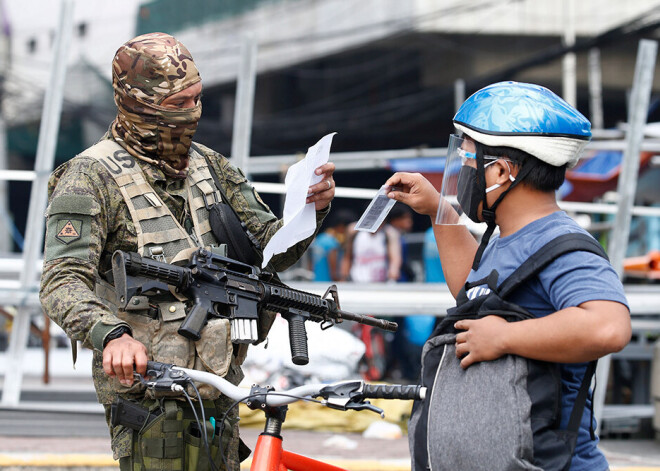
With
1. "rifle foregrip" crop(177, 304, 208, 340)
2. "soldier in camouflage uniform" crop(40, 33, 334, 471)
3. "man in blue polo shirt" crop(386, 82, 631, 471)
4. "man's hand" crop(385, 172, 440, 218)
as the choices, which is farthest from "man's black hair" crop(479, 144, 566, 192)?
"rifle foregrip" crop(177, 304, 208, 340)

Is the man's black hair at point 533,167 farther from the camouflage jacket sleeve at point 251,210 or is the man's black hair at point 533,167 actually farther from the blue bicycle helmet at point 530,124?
the camouflage jacket sleeve at point 251,210

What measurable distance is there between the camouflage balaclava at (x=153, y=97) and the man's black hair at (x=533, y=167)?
1116 millimetres

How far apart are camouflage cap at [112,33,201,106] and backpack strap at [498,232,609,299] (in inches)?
52.3

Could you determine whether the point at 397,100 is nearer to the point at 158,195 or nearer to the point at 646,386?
the point at 646,386

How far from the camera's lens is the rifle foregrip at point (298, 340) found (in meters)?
2.68

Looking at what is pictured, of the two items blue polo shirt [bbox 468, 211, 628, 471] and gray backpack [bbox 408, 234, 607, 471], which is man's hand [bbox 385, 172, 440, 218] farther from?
gray backpack [bbox 408, 234, 607, 471]

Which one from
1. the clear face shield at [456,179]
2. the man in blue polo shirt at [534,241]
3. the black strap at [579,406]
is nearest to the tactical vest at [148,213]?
the clear face shield at [456,179]

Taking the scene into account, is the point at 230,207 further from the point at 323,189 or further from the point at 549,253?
the point at 549,253

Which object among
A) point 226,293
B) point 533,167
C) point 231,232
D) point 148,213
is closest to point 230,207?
point 231,232

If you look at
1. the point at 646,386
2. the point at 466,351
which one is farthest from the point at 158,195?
the point at 646,386

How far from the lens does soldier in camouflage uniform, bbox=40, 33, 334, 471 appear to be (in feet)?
8.57

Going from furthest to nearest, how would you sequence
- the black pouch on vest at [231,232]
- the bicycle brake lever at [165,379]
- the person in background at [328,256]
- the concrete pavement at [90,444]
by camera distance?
the person in background at [328,256] < the concrete pavement at [90,444] < the black pouch on vest at [231,232] < the bicycle brake lever at [165,379]

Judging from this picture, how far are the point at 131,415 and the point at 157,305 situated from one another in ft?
1.14

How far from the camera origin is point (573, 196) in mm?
9312
